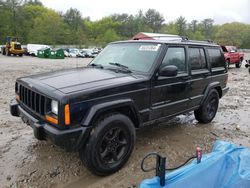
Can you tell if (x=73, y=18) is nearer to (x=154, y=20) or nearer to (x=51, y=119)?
(x=154, y=20)

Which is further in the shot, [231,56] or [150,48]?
[231,56]

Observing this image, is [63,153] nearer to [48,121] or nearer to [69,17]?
[48,121]

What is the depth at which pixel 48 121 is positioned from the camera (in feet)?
10.4

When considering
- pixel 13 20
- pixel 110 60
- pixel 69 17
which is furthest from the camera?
pixel 69 17

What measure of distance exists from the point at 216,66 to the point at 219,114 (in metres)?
1.65

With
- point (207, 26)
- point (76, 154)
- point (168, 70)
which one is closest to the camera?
point (168, 70)

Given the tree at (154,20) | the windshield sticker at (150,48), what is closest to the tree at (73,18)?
the tree at (154,20)

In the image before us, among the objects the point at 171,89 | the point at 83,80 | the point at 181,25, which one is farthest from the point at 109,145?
the point at 181,25

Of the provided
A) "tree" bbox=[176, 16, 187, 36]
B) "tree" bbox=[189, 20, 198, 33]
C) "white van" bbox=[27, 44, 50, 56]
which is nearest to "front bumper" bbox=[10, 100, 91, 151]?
"white van" bbox=[27, 44, 50, 56]

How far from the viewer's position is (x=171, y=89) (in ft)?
14.2

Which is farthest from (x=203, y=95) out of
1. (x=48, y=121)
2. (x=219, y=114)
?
(x=48, y=121)

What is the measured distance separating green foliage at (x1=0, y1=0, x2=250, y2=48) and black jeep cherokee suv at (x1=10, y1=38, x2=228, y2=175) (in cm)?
6831

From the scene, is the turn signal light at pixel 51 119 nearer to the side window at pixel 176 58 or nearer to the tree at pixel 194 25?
the side window at pixel 176 58

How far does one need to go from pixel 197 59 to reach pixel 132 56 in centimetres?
153
